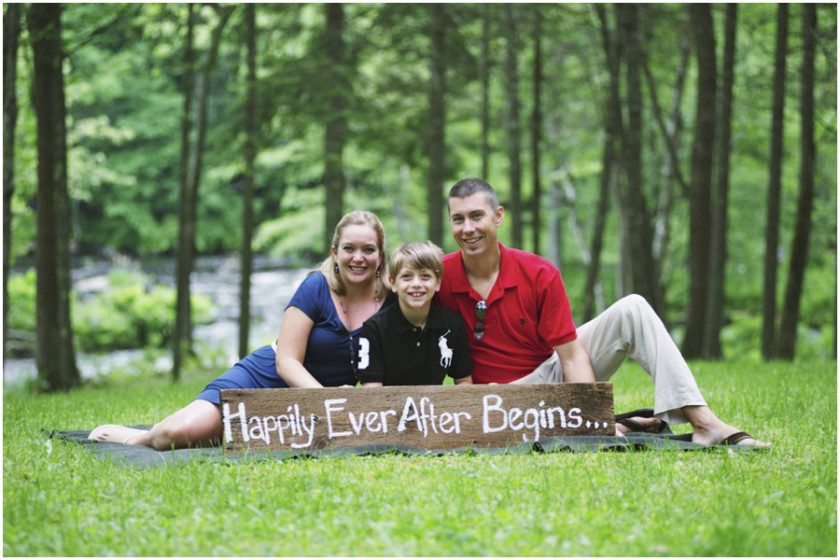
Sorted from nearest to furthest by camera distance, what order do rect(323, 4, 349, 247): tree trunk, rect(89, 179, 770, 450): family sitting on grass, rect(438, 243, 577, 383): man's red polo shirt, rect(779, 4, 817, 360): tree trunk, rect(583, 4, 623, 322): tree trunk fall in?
rect(89, 179, 770, 450): family sitting on grass → rect(438, 243, 577, 383): man's red polo shirt → rect(779, 4, 817, 360): tree trunk → rect(323, 4, 349, 247): tree trunk → rect(583, 4, 623, 322): tree trunk

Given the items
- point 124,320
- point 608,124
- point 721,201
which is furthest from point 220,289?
point 721,201

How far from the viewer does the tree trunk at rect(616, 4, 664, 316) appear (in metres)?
→ 12.0

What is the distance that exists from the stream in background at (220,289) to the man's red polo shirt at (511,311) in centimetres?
1597

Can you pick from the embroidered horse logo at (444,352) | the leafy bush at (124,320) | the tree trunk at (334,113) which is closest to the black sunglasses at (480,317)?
the embroidered horse logo at (444,352)

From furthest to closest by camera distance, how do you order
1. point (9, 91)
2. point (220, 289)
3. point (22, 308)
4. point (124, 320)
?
point (220, 289)
point (124, 320)
point (22, 308)
point (9, 91)

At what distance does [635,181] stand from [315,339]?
25.3ft

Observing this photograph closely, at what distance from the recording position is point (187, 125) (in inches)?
543

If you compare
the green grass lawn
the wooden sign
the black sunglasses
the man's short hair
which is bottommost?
the green grass lawn

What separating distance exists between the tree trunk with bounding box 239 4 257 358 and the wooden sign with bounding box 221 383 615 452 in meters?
8.19

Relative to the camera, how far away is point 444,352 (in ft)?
17.3

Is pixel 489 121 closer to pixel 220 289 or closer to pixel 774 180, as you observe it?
pixel 774 180

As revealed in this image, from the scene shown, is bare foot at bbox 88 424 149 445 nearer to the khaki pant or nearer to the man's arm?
the khaki pant

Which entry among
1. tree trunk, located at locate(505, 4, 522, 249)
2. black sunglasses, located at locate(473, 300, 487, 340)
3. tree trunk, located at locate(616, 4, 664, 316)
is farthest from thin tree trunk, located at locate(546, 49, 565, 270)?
black sunglasses, located at locate(473, 300, 487, 340)

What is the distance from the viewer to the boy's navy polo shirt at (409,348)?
518 centimetres
